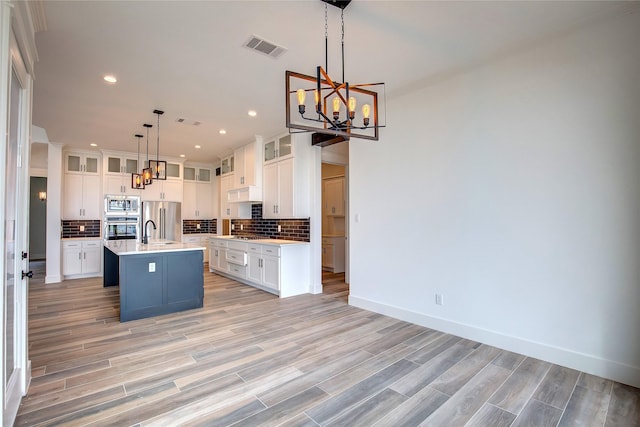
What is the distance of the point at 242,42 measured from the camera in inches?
109

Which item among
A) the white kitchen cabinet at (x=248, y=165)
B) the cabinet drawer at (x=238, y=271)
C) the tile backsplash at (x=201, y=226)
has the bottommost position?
the cabinet drawer at (x=238, y=271)

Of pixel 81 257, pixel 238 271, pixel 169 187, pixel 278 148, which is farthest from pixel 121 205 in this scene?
pixel 278 148

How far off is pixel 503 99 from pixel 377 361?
8.82 ft

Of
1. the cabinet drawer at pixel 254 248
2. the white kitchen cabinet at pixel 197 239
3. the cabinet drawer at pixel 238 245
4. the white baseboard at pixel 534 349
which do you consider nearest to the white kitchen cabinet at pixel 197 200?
the white kitchen cabinet at pixel 197 239

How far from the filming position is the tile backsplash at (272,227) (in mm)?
5540

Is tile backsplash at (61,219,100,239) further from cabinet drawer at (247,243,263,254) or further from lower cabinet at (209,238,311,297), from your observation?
cabinet drawer at (247,243,263,254)

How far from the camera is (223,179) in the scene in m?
7.40

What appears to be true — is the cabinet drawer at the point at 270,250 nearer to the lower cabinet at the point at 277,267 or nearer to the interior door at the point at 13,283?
the lower cabinet at the point at 277,267

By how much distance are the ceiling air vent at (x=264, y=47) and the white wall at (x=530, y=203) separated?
1691 mm

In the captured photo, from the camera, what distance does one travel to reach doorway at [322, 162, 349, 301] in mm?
7168

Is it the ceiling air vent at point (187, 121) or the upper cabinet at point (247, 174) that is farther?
the upper cabinet at point (247, 174)

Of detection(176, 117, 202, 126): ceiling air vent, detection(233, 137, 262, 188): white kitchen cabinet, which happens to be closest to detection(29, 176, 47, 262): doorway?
detection(233, 137, 262, 188): white kitchen cabinet

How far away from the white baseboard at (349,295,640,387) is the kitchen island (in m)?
2.69

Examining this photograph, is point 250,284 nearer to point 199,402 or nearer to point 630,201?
point 199,402
